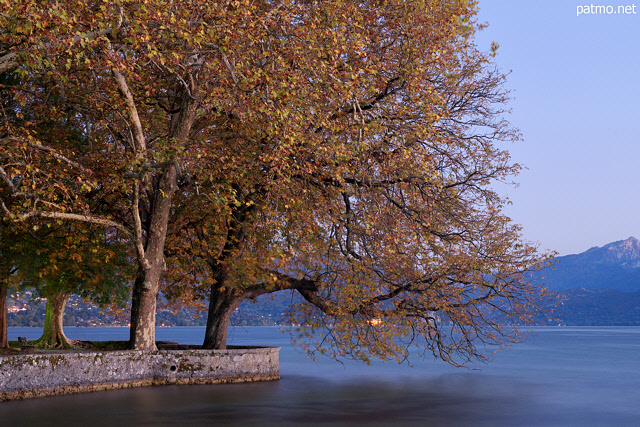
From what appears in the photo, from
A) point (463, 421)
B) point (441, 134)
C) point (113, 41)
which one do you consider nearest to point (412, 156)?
point (441, 134)

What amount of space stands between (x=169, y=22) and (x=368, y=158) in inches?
344

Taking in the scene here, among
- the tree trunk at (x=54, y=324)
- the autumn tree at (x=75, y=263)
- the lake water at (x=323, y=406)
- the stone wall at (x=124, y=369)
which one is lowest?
the lake water at (x=323, y=406)

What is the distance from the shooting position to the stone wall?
20.1m

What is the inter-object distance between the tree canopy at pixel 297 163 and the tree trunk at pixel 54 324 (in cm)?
839

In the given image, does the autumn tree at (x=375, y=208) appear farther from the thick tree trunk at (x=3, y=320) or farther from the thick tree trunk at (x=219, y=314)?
the thick tree trunk at (x=3, y=320)

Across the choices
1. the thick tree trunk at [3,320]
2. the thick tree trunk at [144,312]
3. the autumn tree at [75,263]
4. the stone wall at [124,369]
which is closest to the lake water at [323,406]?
the stone wall at [124,369]

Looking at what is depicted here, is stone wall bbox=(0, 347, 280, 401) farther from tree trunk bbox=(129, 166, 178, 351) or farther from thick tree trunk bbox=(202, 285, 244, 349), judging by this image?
thick tree trunk bbox=(202, 285, 244, 349)

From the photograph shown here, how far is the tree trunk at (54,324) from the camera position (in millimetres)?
32594

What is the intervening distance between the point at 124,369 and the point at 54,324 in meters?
11.6

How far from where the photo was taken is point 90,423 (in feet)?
55.9

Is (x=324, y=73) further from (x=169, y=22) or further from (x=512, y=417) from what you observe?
(x=512, y=417)

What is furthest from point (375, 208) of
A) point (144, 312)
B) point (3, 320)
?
point (3, 320)

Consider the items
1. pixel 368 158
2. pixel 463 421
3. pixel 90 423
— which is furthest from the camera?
pixel 368 158

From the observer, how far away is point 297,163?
22547 mm
